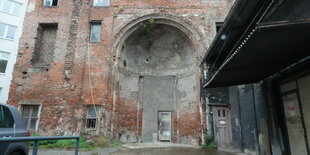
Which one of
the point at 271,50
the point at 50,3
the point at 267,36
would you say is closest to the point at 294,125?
the point at 271,50

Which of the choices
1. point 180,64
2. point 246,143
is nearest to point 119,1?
point 180,64

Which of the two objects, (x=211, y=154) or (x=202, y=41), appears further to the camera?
(x=202, y=41)

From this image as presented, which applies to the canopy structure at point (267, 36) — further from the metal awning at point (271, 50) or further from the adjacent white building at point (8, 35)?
the adjacent white building at point (8, 35)

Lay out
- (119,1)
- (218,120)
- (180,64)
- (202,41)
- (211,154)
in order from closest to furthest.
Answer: (211,154) < (218,120) < (202,41) < (119,1) < (180,64)

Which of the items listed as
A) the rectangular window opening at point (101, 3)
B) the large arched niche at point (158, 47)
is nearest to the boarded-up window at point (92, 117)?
the large arched niche at point (158, 47)

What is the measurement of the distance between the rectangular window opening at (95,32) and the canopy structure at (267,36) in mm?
8618

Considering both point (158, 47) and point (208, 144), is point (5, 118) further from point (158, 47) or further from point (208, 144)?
point (158, 47)

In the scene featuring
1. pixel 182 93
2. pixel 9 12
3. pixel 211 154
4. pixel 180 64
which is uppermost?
pixel 9 12

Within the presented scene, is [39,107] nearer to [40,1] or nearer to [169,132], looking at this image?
[40,1]

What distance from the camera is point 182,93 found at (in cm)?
1370

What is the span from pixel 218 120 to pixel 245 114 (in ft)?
8.46

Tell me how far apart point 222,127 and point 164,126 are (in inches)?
163

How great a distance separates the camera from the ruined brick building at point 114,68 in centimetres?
1153

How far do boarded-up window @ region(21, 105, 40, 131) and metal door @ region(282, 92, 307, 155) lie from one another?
491 inches
